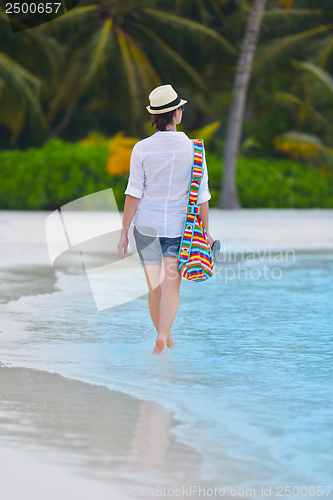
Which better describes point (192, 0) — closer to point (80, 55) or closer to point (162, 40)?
point (162, 40)

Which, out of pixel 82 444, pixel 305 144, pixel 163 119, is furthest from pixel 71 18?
pixel 82 444

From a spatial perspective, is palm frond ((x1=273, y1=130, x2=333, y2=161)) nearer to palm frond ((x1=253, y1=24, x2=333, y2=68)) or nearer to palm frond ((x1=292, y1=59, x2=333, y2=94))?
palm frond ((x1=292, y1=59, x2=333, y2=94))

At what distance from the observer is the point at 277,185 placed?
26.5 m

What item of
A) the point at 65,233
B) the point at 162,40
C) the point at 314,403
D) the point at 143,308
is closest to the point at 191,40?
the point at 162,40

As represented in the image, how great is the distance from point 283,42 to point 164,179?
A: 78.0 ft

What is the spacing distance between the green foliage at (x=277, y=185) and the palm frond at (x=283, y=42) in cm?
341

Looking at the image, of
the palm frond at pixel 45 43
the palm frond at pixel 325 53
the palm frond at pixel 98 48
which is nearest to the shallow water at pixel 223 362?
the palm frond at pixel 98 48

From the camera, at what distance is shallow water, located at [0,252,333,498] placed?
11.8 ft

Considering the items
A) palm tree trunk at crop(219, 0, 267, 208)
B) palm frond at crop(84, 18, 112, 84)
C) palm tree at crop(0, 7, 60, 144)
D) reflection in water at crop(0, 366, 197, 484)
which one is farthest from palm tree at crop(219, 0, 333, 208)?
reflection in water at crop(0, 366, 197, 484)

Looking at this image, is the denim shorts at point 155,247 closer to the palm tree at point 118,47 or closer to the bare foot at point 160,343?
the bare foot at point 160,343

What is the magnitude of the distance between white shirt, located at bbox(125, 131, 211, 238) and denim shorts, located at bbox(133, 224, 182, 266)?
2.3 inches

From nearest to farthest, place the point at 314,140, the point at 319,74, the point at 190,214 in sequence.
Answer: the point at 190,214
the point at 319,74
the point at 314,140

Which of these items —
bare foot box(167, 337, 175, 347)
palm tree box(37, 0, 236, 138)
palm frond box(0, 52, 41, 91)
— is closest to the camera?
bare foot box(167, 337, 175, 347)

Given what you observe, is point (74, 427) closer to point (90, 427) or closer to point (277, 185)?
point (90, 427)
